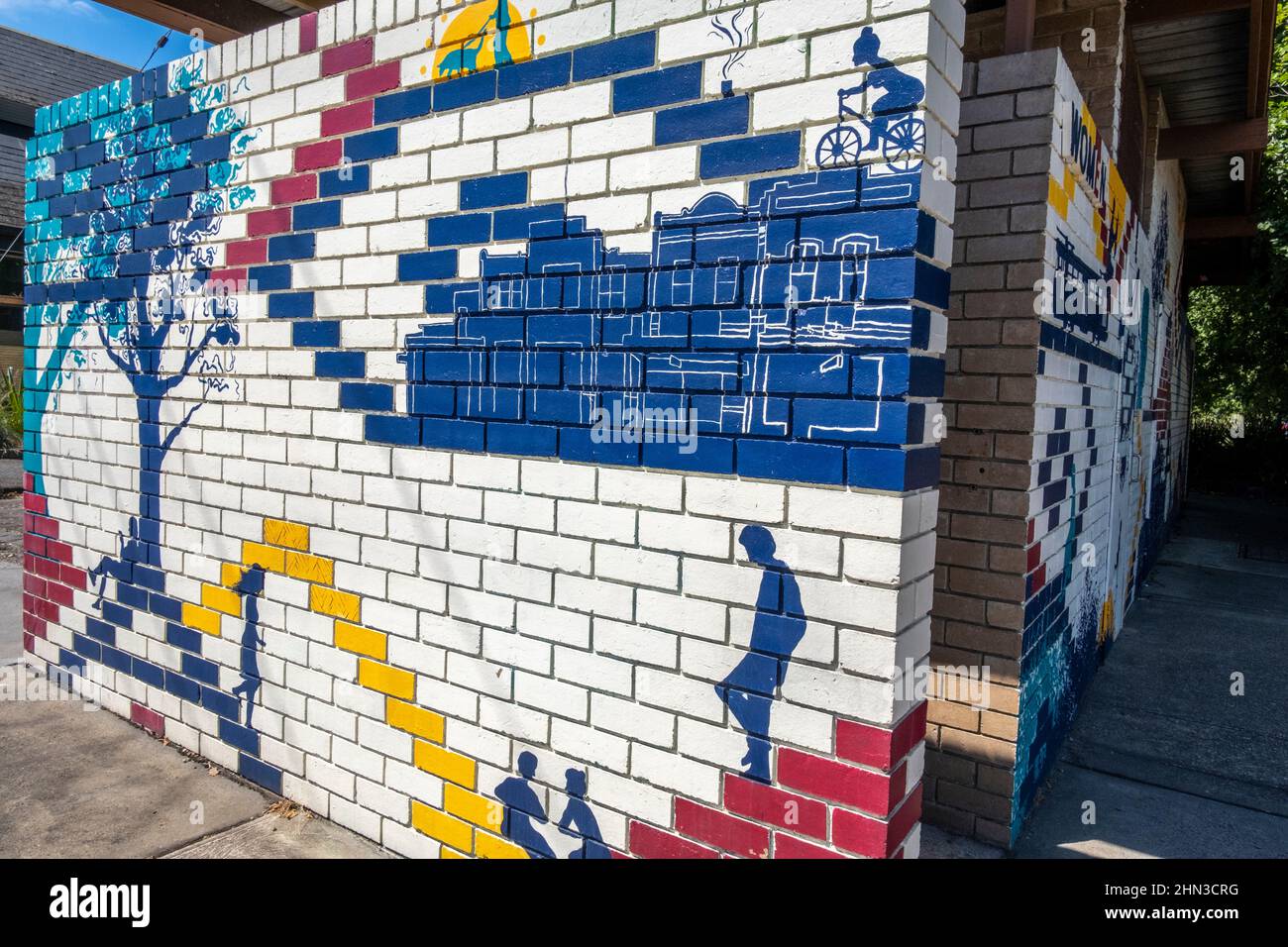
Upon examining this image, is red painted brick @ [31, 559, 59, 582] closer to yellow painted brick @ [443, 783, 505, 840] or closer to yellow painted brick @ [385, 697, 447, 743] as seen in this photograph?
yellow painted brick @ [385, 697, 447, 743]

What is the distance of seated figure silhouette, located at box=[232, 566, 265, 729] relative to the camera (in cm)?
351

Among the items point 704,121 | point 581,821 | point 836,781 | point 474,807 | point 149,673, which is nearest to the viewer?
point 836,781

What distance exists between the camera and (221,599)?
143 inches

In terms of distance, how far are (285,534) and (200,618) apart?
748mm

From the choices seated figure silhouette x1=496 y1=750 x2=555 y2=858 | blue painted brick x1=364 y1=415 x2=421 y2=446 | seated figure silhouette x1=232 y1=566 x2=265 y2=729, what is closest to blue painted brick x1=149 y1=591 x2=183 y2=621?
seated figure silhouette x1=232 y1=566 x2=265 y2=729

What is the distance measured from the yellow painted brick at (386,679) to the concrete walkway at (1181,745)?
2454mm

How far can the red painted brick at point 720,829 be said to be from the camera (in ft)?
7.35

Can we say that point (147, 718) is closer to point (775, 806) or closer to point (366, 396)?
point (366, 396)

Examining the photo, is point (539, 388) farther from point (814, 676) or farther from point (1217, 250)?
point (1217, 250)

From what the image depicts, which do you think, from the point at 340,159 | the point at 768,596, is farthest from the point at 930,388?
the point at 340,159

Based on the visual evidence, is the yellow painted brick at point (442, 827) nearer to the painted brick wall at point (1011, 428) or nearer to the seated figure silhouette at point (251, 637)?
the seated figure silhouette at point (251, 637)

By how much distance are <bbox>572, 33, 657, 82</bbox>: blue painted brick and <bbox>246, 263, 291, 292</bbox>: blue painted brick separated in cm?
150

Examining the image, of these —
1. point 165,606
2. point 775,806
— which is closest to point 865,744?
point 775,806

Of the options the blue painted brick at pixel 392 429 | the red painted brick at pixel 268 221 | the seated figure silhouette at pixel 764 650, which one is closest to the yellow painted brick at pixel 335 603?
the blue painted brick at pixel 392 429
